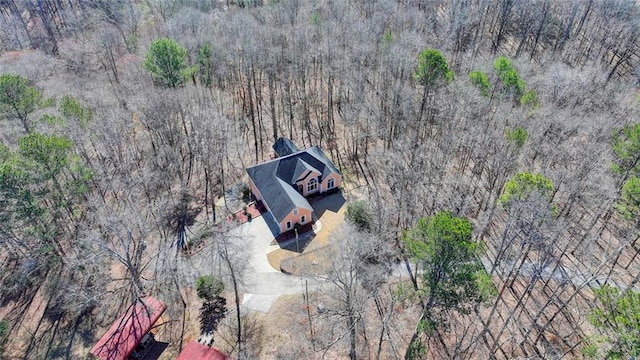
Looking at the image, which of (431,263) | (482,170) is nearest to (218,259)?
(431,263)

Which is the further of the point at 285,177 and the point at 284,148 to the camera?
the point at 284,148

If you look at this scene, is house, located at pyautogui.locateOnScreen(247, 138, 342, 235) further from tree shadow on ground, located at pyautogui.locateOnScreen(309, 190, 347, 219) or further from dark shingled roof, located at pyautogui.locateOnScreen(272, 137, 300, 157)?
dark shingled roof, located at pyautogui.locateOnScreen(272, 137, 300, 157)

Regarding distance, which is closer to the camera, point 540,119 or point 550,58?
point 540,119

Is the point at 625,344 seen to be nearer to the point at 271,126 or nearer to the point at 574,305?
the point at 574,305

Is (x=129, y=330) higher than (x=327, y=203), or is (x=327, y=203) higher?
(x=129, y=330)

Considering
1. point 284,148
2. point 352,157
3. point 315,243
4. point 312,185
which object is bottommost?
point 315,243

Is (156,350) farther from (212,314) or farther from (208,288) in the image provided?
(208,288)

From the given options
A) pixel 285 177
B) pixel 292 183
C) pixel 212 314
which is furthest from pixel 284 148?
pixel 212 314
